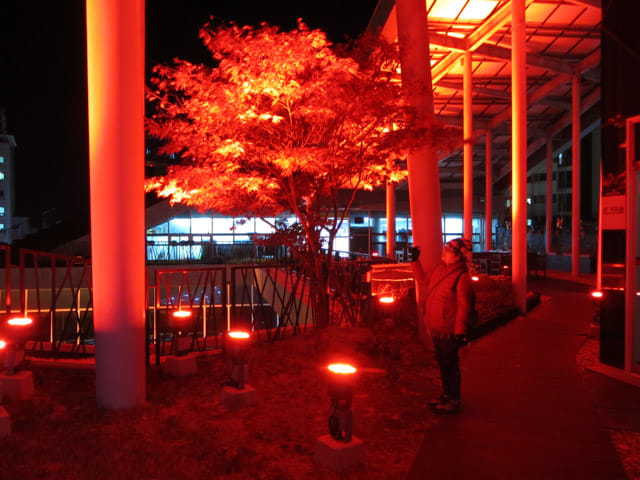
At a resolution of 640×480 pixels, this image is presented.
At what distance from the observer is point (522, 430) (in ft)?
16.9

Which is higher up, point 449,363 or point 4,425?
point 449,363

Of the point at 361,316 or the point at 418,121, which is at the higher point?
the point at 418,121

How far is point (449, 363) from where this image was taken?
5.60 meters

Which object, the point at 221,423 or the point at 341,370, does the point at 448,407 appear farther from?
the point at 221,423

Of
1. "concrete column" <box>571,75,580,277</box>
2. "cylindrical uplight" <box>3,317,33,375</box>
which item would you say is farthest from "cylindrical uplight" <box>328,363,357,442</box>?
"concrete column" <box>571,75,580,277</box>

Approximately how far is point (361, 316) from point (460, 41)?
13.1m

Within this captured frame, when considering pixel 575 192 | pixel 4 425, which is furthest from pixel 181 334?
pixel 575 192

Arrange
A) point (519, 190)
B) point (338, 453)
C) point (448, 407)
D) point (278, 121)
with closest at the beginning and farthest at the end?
point (338, 453)
point (448, 407)
point (278, 121)
point (519, 190)

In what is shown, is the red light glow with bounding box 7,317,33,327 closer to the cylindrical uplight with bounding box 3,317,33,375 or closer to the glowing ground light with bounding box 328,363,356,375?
the cylindrical uplight with bounding box 3,317,33,375

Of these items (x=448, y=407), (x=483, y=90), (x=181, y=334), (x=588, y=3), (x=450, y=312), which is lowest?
(x=448, y=407)

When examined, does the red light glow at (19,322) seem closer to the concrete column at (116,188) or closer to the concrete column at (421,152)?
the concrete column at (116,188)

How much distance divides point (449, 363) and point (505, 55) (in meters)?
17.9

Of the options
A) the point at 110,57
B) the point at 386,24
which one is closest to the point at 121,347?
the point at 110,57

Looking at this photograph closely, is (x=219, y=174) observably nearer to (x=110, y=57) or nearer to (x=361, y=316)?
(x=110, y=57)
